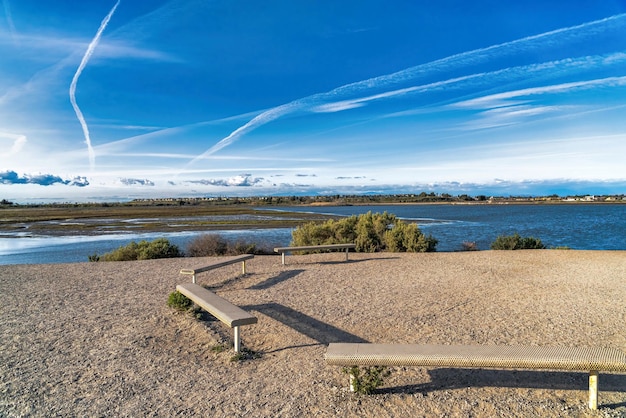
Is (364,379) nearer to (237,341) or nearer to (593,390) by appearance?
(237,341)

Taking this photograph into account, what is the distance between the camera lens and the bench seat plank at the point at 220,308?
5117mm

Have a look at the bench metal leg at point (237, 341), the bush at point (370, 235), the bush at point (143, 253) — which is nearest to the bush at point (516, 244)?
the bush at point (370, 235)

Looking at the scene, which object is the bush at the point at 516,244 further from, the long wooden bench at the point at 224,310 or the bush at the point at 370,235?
the long wooden bench at the point at 224,310

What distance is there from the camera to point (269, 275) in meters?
10.5

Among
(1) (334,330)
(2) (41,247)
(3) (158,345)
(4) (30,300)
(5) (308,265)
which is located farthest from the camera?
(2) (41,247)

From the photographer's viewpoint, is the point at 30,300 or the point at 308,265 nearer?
the point at 30,300

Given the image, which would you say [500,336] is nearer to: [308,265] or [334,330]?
[334,330]

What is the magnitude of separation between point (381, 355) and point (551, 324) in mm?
3673

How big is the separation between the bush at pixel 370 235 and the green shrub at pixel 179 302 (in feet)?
28.7

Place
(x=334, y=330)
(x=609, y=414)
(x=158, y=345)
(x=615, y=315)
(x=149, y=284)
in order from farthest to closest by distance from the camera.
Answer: (x=149, y=284) → (x=615, y=315) → (x=334, y=330) → (x=158, y=345) → (x=609, y=414)

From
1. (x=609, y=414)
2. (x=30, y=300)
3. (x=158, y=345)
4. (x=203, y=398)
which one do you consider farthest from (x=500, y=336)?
(x=30, y=300)

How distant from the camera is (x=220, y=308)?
18.6 ft

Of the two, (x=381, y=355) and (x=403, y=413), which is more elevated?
(x=381, y=355)

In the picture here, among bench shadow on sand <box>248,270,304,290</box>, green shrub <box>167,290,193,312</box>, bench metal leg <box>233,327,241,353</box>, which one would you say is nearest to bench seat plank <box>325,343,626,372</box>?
bench metal leg <box>233,327,241,353</box>
